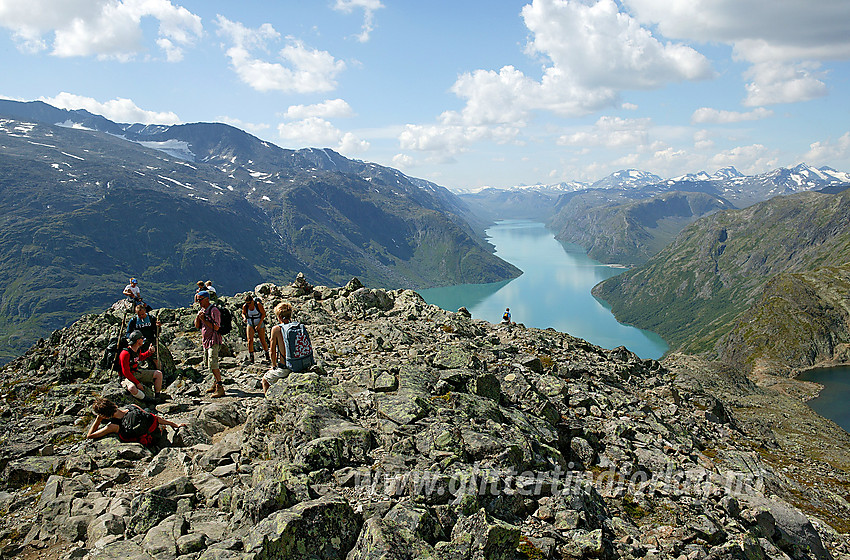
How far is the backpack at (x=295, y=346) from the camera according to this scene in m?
15.1

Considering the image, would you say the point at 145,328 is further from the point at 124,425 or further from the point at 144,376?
the point at 124,425

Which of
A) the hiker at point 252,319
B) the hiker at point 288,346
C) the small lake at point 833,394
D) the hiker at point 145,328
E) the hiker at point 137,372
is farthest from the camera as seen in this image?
the small lake at point 833,394

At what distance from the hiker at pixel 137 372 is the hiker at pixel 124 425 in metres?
2.87

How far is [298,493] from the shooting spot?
9.13 m

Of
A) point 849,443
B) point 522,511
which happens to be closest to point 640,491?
point 522,511

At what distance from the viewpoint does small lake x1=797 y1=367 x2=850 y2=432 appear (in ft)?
420

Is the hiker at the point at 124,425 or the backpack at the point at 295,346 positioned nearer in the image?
the hiker at the point at 124,425

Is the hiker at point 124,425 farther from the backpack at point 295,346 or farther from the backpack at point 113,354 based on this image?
the backpack at point 295,346

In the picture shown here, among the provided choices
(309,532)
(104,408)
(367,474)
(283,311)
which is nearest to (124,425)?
(104,408)

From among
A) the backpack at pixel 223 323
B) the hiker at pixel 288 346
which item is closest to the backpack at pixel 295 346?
the hiker at pixel 288 346

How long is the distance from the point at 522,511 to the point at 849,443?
9163 centimetres

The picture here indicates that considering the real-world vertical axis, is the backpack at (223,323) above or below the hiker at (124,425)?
above

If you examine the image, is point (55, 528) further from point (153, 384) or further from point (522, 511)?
point (522, 511)

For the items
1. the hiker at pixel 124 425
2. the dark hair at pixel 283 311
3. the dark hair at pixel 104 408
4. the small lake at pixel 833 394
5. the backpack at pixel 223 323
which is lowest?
the small lake at pixel 833 394
